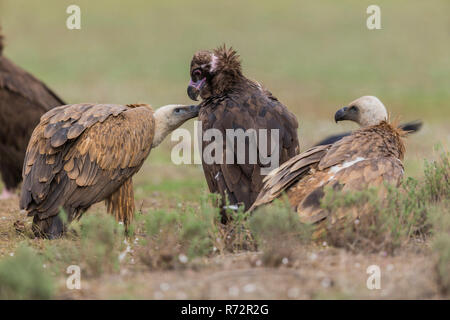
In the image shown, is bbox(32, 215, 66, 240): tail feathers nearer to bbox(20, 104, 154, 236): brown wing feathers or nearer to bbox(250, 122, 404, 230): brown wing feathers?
bbox(20, 104, 154, 236): brown wing feathers

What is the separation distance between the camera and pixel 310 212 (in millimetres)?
5438

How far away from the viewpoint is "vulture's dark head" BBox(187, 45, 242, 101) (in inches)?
283

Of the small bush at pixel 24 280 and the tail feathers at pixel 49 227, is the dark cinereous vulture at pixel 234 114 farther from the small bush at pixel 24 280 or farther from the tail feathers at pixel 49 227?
the small bush at pixel 24 280

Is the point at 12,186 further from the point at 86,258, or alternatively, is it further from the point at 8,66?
the point at 86,258

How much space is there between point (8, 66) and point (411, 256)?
758cm

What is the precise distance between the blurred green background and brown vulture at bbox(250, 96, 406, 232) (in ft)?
36.5

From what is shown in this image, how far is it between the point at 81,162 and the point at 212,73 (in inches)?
60.7

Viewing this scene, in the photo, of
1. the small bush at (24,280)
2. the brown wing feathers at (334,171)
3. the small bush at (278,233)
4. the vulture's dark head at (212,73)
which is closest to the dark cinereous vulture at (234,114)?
the vulture's dark head at (212,73)

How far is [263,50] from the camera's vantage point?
113 feet

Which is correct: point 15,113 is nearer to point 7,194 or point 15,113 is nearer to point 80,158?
point 7,194

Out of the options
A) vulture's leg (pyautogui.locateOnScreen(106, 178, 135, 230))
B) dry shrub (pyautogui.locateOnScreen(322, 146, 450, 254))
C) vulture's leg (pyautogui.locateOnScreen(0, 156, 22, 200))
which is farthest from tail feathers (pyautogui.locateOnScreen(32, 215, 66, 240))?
vulture's leg (pyautogui.locateOnScreen(0, 156, 22, 200))

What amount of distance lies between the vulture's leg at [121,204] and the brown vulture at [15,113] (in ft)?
12.8

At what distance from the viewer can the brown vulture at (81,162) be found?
21.7 ft

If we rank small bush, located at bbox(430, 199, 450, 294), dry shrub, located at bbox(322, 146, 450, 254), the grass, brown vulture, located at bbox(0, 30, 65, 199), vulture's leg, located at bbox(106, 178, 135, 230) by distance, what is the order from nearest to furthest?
1. small bush, located at bbox(430, 199, 450, 294)
2. the grass
3. dry shrub, located at bbox(322, 146, 450, 254)
4. vulture's leg, located at bbox(106, 178, 135, 230)
5. brown vulture, located at bbox(0, 30, 65, 199)
